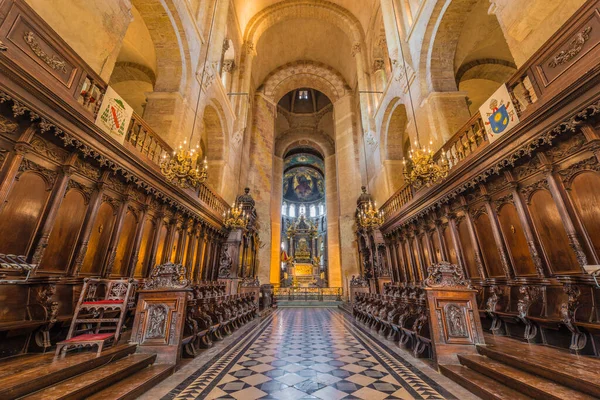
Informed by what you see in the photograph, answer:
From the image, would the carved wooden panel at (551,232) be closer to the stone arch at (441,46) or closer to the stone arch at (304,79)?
the stone arch at (441,46)

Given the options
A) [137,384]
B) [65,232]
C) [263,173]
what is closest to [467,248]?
[137,384]

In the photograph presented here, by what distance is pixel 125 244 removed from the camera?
5391 millimetres

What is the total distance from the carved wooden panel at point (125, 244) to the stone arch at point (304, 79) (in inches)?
583

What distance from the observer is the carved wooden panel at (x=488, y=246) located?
4934 mm

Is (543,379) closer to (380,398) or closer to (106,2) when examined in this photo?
(380,398)

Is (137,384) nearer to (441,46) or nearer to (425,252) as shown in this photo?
(425,252)

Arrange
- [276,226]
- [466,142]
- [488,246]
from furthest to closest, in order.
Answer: [276,226] → [466,142] → [488,246]

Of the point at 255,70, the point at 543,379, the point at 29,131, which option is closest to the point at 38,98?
the point at 29,131

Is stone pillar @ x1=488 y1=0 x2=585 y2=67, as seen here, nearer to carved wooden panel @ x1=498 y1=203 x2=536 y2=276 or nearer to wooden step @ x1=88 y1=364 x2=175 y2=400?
carved wooden panel @ x1=498 y1=203 x2=536 y2=276

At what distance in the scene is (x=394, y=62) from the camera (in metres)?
9.52

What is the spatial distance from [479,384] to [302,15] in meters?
19.7

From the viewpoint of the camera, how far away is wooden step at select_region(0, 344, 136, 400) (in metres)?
1.80

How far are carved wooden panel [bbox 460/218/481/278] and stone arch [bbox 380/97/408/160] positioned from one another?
649 cm

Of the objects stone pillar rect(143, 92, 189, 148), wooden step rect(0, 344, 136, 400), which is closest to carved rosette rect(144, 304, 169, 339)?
wooden step rect(0, 344, 136, 400)
